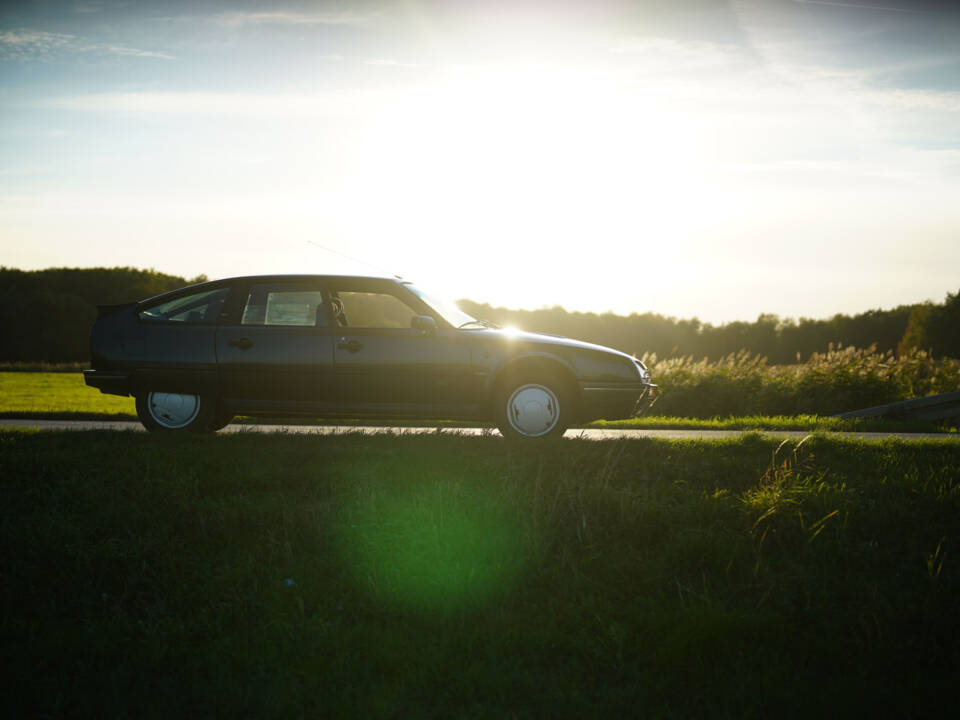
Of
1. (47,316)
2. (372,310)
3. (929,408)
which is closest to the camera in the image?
(372,310)

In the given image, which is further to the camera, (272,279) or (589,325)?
(589,325)

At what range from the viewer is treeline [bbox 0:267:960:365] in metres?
47.9

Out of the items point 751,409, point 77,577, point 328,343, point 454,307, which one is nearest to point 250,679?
point 77,577

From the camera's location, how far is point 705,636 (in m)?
4.08

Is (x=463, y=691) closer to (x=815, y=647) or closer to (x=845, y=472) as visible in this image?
(x=815, y=647)

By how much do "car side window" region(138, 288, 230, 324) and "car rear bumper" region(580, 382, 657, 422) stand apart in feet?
13.4

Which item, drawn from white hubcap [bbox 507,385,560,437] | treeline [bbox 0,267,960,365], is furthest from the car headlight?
treeline [bbox 0,267,960,365]

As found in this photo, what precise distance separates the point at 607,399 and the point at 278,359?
352 cm

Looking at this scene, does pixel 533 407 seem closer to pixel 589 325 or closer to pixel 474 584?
pixel 474 584

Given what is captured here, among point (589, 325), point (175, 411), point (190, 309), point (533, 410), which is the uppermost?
point (589, 325)

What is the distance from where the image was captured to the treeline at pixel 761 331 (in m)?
54.8

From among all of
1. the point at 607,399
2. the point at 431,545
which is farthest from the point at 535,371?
the point at 431,545

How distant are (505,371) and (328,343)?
1.90m

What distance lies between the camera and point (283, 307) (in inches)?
311
